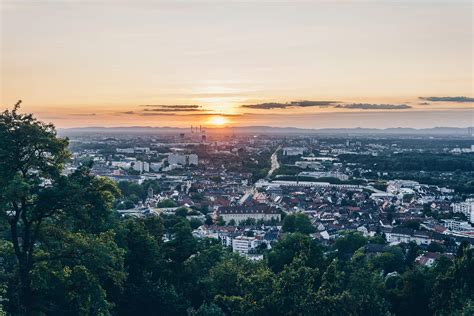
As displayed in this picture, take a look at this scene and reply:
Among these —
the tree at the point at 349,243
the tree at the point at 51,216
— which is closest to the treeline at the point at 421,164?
the tree at the point at 349,243

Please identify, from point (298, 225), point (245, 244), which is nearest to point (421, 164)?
point (298, 225)

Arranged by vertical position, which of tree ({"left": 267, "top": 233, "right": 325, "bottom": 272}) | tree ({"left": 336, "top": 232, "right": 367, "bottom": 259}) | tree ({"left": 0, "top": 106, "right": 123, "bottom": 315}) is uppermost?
tree ({"left": 0, "top": 106, "right": 123, "bottom": 315})

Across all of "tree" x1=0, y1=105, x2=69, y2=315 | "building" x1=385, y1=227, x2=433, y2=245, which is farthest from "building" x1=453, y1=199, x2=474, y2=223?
"tree" x1=0, y1=105, x2=69, y2=315

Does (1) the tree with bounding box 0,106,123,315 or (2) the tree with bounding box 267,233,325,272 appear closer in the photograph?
(1) the tree with bounding box 0,106,123,315

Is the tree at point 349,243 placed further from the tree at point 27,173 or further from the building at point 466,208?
the tree at point 27,173

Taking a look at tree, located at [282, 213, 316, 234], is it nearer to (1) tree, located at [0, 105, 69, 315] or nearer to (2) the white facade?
(2) the white facade

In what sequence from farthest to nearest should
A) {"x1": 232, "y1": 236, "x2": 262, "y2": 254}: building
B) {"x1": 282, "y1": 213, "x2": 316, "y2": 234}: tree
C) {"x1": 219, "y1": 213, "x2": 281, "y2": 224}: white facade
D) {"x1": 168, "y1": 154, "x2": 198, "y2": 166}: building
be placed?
{"x1": 168, "y1": 154, "x2": 198, "y2": 166}: building, {"x1": 219, "y1": 213, "x2": 281, "y2": 224}: white facade, {"x1": 282, "y1": 213, "x2": 316, "y2": 234}: tree, {"x1": 232, "y1": 236, "x2": 262, "y2": 254}: building

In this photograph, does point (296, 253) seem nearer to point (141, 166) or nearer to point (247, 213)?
point (247, 213)
